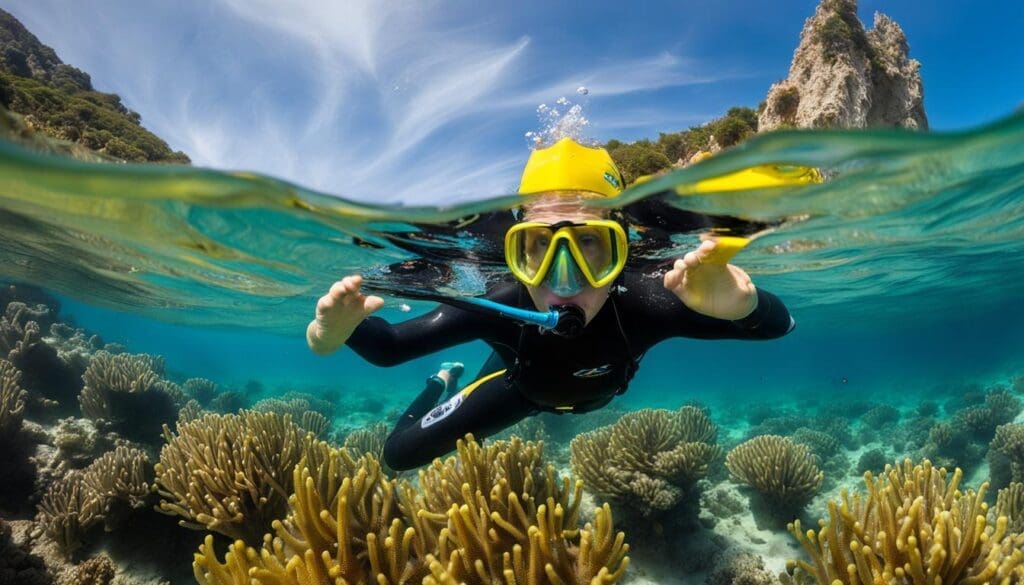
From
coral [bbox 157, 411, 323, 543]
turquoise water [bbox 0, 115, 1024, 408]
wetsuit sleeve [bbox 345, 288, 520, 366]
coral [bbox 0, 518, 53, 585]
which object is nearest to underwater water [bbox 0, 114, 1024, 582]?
turquoise water [bbox 0, 115, 1024, 408]

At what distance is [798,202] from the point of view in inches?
267

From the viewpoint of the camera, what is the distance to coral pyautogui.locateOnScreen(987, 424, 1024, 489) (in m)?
9.20

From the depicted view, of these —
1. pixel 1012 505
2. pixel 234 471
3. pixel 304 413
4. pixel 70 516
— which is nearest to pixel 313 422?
pixel 304 413

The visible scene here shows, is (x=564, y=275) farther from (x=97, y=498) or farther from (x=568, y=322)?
(x=97, y=498)

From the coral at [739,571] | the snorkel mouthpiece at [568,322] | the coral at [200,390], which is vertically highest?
the snorkel mouthpiece at [568,322]

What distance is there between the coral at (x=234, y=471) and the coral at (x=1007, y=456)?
12.4 metres

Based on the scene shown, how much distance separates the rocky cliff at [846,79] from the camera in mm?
11047

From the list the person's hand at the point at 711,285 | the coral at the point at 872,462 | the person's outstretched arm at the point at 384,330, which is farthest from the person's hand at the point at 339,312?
the coral at the point at 872,462

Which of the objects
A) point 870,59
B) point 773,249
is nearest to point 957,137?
point 773,249

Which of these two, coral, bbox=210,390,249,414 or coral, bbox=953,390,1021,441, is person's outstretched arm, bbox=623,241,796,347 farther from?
coral, bbox=210,390,249,414

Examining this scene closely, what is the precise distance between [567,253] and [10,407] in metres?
9.28

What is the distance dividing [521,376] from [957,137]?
513cm

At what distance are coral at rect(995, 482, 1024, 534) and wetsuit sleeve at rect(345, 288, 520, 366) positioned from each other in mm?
7539

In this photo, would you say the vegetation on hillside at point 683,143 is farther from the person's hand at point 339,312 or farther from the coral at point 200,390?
the coral at point 200,390
